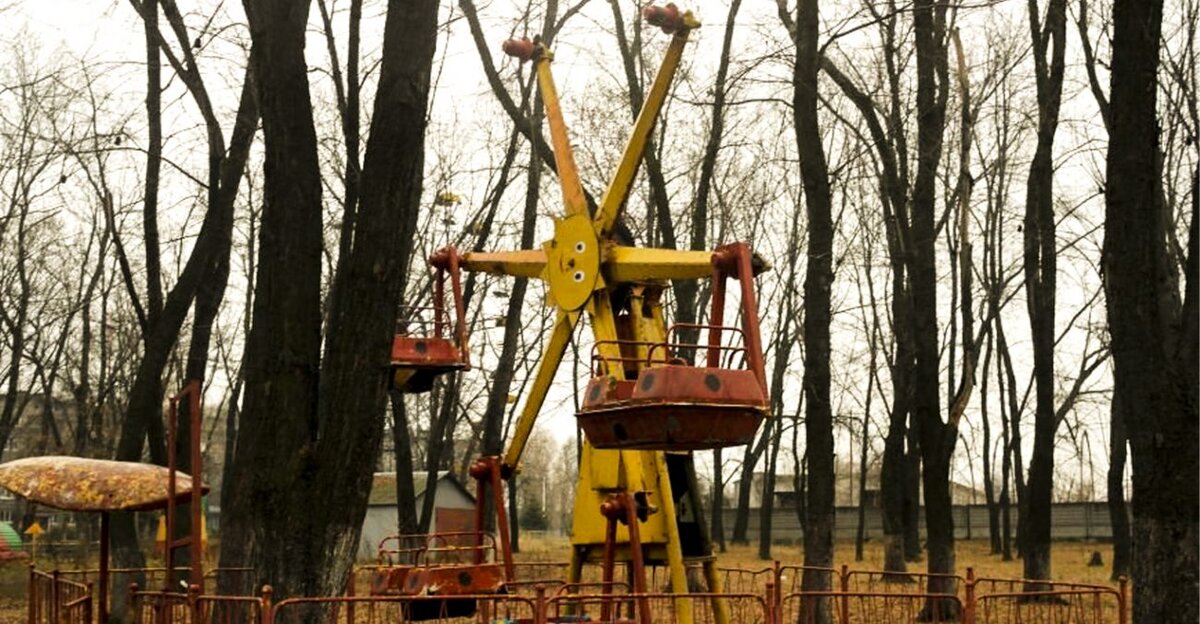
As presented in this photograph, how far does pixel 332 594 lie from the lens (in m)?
11.0

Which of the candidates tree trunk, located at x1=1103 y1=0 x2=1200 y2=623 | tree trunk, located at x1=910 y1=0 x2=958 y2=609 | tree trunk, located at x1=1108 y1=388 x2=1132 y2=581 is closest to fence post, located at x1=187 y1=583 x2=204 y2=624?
tree trunk, located at x1=1103 y1=0 x2=1200 y2=623

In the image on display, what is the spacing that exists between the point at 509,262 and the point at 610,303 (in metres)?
2.04

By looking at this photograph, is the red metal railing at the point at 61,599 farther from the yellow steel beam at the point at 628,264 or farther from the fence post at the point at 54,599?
the yellow steel beam at the point at 628,264

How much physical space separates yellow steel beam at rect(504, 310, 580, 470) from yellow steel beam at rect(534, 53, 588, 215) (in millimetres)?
1467

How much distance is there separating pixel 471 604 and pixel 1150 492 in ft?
24.4

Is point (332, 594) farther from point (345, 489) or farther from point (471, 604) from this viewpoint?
point (471, 604)

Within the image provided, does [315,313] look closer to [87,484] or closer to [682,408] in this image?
[682,408]

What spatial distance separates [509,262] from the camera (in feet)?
56.0

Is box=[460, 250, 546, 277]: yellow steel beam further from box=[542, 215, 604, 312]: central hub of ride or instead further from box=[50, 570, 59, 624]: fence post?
box=[50, 570, 59, 624]: fence post

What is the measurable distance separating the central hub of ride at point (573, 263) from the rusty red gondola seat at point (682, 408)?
12.1ft

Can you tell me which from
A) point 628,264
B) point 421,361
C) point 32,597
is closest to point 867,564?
point 628,264

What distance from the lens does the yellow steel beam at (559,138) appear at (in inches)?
660

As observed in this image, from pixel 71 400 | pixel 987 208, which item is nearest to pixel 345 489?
pixel 987 208

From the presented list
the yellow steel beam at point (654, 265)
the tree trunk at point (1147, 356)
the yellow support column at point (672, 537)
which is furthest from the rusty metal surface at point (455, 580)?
the tree trunk at point (1147, 356)
